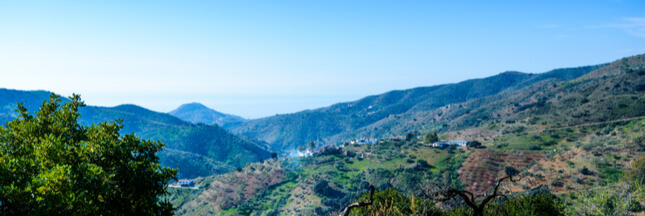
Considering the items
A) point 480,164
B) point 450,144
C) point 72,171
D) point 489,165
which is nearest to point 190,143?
point 450,144

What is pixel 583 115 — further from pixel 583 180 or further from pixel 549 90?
pixel 549 90

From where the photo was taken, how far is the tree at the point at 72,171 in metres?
6.37

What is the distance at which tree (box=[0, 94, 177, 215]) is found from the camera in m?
6.37

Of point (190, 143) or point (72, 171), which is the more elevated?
point (72, 171)

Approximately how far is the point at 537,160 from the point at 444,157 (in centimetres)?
1753

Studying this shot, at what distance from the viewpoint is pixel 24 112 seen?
10656mm

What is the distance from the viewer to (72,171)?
273 inches

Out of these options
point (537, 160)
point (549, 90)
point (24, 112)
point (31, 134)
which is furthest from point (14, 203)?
point (549, 90)

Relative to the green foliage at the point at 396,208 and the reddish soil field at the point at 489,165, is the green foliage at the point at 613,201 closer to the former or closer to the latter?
the green foliage at the point at 396,208

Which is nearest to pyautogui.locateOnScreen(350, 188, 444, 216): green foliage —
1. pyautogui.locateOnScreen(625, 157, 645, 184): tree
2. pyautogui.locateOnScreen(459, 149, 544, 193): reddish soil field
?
pyautogui.locateOnScreen(625, 157, 645, 184): tree

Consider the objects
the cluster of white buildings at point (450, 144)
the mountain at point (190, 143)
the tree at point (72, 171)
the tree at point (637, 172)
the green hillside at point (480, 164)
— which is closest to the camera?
the tree at point (72, 171)

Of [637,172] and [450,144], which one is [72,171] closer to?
[637,172]

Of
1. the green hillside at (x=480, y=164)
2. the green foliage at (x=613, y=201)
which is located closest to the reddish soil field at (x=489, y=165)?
the green hillside at (x=480, y=164)

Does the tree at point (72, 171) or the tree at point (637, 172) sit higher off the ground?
the tree at point (72, 171)
